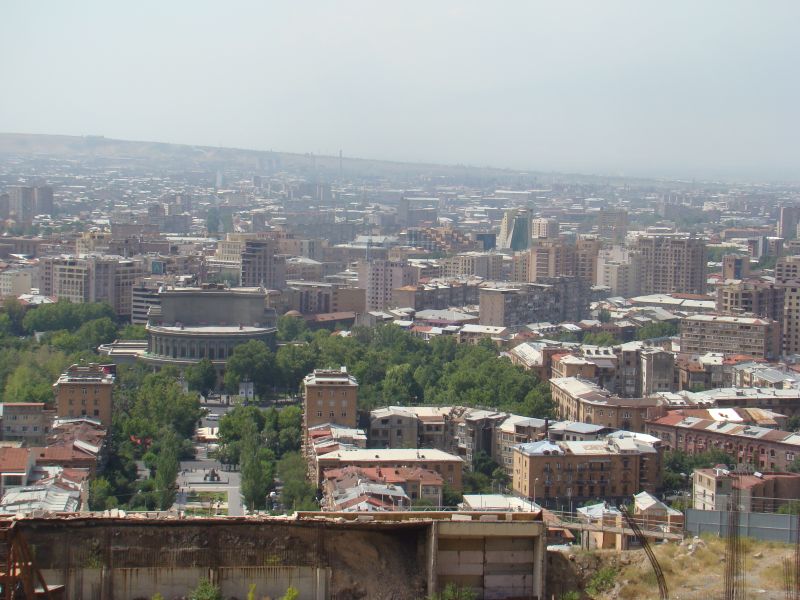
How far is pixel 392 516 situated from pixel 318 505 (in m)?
9.73

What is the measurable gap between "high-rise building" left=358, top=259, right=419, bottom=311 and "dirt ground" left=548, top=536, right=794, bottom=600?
35.1 metres

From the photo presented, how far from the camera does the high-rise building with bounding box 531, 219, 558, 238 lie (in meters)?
66.1

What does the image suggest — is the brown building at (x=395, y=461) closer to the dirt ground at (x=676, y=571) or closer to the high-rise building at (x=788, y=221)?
the dirt ground at (x=676, y=571)

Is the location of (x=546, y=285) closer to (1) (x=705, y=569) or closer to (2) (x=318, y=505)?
(2) (x=318, y=505)

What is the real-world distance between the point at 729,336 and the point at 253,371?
10.5m

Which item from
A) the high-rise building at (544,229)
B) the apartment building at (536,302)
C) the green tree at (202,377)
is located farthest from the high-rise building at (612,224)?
the green tree at (202,377)

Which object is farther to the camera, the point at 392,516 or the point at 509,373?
the point at 509,373

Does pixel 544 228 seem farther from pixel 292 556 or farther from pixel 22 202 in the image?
pixel 292 556

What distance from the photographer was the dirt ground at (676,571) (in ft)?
22.8

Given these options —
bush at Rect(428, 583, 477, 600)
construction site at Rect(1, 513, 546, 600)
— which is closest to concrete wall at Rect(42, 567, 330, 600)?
construction site at Rect(1, 513, 546, 600)

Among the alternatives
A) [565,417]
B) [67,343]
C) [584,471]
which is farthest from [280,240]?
[584,471]

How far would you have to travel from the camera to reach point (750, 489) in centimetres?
1661

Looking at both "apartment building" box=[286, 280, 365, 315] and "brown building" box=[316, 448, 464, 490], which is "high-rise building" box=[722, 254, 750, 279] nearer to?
"apartment building" box=[286, 280, 365, 315]

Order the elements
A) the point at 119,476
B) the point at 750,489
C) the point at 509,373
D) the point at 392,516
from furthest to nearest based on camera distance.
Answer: the point at 509,373 → the point at 119,476 → the point at 750,489 → the point at 392,516
